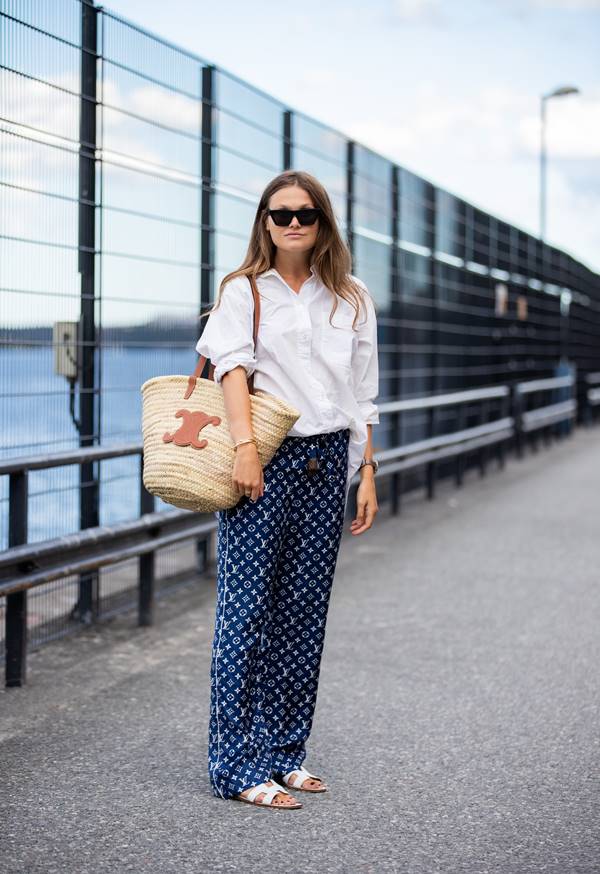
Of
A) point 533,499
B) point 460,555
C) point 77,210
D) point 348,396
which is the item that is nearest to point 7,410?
point 77,210

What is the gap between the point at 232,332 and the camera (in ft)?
12.8

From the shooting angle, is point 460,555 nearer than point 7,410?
No

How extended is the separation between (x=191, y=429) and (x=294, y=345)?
15.4 inches

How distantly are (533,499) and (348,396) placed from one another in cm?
851

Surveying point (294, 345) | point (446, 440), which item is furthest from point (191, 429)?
point (446, 440)

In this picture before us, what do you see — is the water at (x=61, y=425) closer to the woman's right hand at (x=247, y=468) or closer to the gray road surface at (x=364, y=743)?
the gray road surface at (x=364, y=743)

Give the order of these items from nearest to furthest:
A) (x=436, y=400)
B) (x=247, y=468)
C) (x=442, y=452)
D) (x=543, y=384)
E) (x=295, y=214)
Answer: (x=247, y=468)
(x=295, y=214)
(x=436, y=400)
(x=442, y=452)
(x=543, y=384)

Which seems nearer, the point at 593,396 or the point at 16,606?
the point at 16,606

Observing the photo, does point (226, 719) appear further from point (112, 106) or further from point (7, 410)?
point (112, 106)

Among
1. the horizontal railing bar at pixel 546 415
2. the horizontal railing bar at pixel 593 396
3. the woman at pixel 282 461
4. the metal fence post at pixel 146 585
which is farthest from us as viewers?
the horizontal railing bar at pixel 593 396

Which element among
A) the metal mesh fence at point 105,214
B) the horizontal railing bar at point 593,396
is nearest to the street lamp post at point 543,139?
the horizontal railing bar at point 593,396

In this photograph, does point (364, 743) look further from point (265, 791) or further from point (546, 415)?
point (546, 415)

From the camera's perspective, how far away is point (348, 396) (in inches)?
159

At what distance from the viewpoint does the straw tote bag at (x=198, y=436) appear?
12.6 ft
